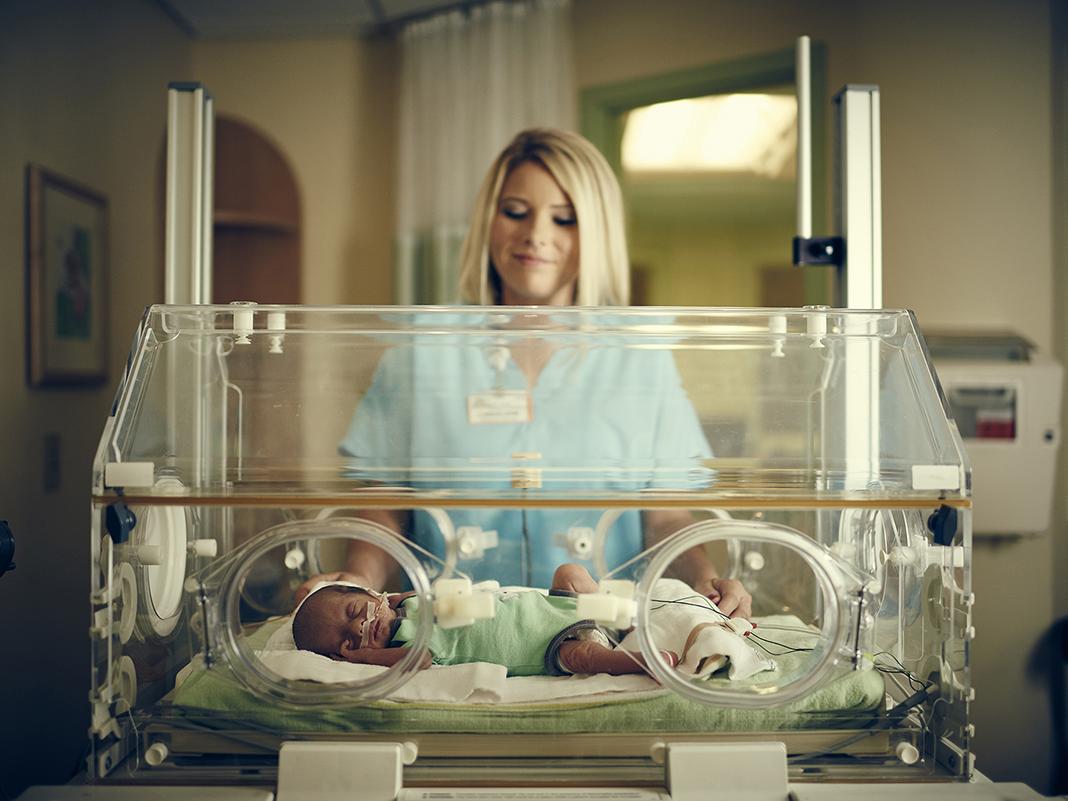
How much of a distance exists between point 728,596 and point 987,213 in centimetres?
165

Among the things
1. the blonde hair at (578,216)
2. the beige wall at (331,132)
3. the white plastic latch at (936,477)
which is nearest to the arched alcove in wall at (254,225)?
the beige wall at (331,132)

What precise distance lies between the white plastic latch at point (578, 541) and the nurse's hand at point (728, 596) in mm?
153

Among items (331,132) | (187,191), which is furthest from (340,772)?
(331,132)

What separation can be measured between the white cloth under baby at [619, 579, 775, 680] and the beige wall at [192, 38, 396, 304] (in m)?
2.20

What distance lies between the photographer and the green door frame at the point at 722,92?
2477mm

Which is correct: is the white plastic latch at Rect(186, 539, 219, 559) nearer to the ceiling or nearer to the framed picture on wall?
the framed picture on wall

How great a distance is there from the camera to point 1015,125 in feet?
7.28

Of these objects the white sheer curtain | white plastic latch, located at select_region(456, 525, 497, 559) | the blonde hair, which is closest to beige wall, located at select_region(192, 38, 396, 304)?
the white sheer curtain

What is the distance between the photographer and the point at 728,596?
1.03 meters

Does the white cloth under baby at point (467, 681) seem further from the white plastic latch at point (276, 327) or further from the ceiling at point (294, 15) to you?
the ceiling at point (294, 15)

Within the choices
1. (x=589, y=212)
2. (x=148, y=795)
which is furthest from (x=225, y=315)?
(x=589, y=212)

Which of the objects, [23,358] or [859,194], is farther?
[23,358]

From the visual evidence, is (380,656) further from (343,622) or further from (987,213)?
(987,213)

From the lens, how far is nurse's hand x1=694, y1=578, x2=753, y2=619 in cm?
103
